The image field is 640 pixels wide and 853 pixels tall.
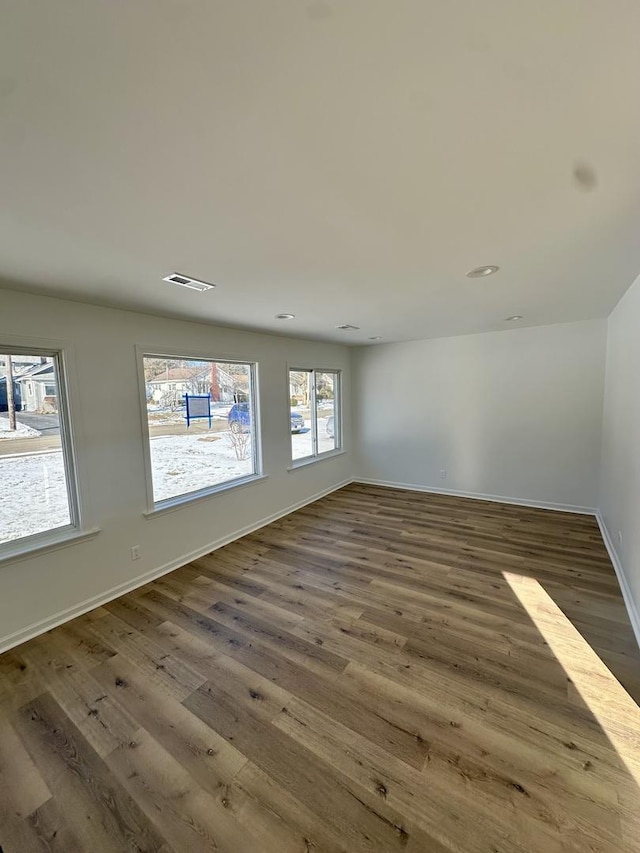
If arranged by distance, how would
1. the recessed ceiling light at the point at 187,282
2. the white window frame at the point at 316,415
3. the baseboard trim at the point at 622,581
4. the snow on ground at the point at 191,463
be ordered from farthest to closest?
1. the white window frame at the point at 316,415
2. the snow on ground at the point at 191,463
3. the baseboard trim at the point at 622,581
4. the recessed ceiling light at the point at 187,282

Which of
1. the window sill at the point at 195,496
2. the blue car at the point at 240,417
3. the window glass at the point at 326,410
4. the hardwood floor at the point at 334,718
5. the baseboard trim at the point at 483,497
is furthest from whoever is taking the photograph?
the window glass at the point at 326,410

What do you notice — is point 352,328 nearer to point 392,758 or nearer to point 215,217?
point 215,217

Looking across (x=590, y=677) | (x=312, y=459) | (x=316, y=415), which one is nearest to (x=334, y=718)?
(x=590, y=677)

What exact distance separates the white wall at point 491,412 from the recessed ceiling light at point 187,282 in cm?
377

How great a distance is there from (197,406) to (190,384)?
9.5 inches

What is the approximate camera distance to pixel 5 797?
1.44 metres

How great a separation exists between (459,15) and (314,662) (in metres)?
2.69

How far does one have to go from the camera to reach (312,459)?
529cm

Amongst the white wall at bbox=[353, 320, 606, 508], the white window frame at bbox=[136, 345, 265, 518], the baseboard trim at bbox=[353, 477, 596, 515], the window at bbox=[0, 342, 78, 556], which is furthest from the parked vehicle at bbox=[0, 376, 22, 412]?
the baseboard trim at bbox=[353, 477, 596, 515]

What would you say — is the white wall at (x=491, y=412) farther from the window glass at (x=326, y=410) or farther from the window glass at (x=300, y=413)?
the window glass at (x=300, y=413)

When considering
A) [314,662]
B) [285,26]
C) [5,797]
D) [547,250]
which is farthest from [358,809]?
[547,250]

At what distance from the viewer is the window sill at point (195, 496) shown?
10.4 ft

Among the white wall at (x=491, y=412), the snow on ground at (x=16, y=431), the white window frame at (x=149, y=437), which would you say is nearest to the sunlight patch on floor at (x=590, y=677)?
the white wall at (x=491, y=412)

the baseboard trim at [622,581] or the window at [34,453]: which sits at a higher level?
the window at [34,453]
